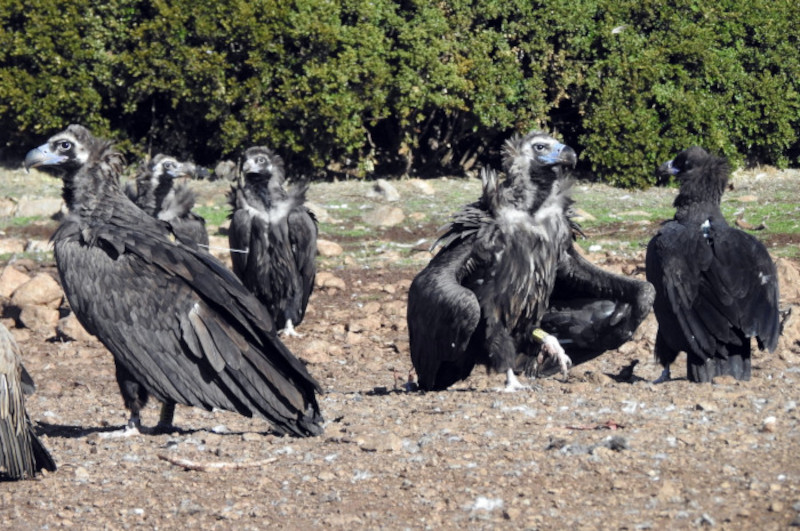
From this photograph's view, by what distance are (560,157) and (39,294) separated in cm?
569

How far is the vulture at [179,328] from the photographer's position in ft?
20.9

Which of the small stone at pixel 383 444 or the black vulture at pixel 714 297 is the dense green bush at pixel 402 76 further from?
the small stone at pixel 383 444

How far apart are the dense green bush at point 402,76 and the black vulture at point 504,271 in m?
9.89

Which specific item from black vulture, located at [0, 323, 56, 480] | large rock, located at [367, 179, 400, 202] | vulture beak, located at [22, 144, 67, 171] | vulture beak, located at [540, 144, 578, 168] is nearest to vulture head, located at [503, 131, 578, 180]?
vulture beak, located at [540, 144, 578, 168]

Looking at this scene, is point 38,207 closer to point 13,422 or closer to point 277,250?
point 277,250

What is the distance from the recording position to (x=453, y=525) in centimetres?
496

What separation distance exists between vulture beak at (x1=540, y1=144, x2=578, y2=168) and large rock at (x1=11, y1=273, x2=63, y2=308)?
554 centimetres

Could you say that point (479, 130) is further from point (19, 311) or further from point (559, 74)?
point (19, 311)

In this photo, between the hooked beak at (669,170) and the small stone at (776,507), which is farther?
the hooked beak at (669,170)

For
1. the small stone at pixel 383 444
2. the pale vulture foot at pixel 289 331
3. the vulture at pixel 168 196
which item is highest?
the vulture at pixel 168 196

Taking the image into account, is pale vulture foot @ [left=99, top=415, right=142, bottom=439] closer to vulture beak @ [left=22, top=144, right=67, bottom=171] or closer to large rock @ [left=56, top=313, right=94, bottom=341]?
vulture beak @ [left=22, top=144, right=67, bottom=171]

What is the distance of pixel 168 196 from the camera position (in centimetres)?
1220

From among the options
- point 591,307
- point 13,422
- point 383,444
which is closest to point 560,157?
point 591,307

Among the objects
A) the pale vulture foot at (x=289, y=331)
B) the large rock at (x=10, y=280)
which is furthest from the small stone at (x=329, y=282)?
the large rock at (x=10, y=280)
